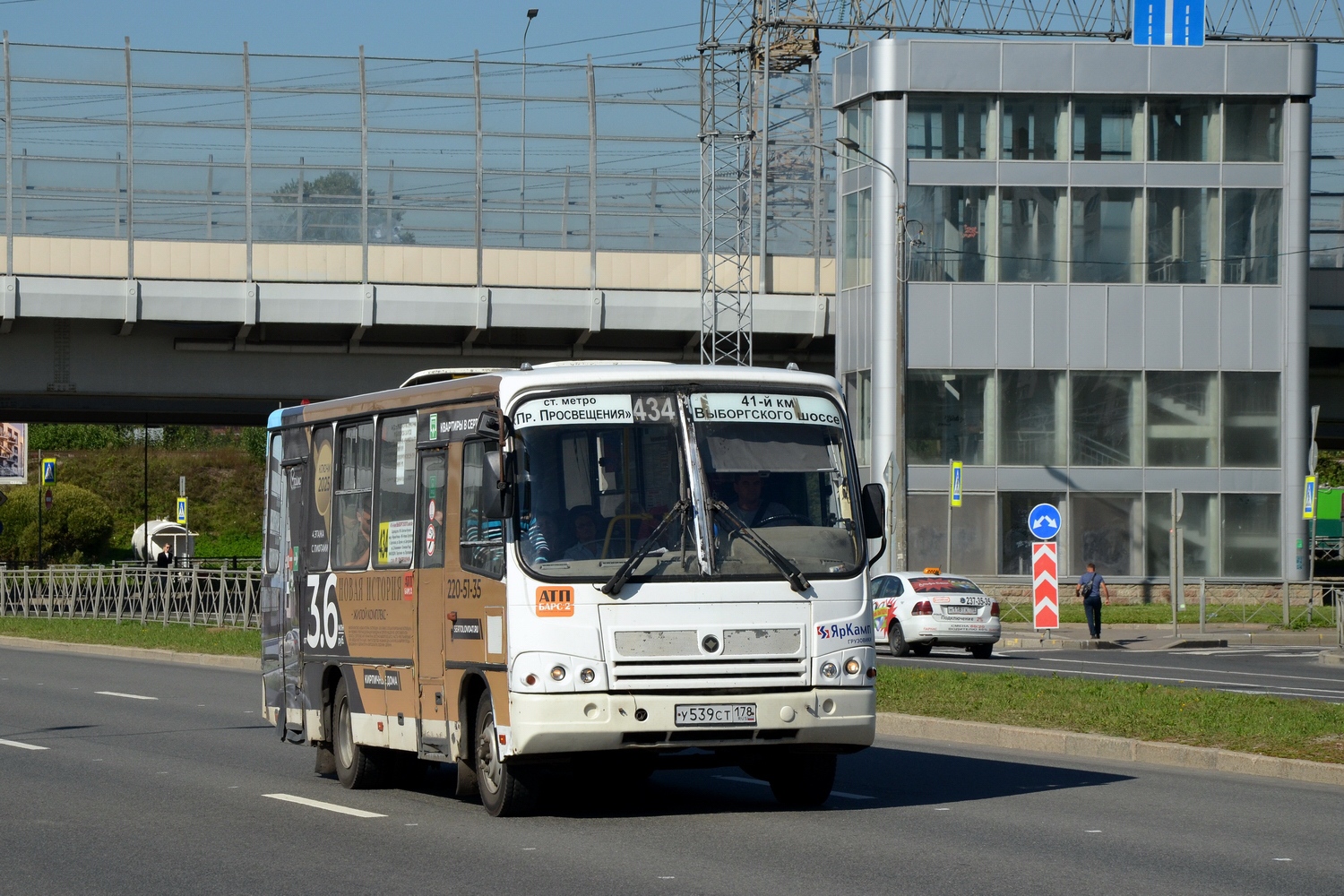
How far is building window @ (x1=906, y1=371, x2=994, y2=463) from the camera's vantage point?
44.8m

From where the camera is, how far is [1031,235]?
44.7m

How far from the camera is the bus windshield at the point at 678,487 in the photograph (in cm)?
1110

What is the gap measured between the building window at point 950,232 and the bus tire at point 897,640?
14.9 meters

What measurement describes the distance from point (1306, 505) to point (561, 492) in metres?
30.4

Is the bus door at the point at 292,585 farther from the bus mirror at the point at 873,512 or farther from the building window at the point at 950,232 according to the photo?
the building window at the point at 950,232

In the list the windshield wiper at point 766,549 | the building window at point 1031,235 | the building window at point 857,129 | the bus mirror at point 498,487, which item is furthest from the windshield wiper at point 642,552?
the building window at point 1031,235

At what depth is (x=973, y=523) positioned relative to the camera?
147 feet

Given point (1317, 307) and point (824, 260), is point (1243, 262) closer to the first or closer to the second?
point (1317, 307)

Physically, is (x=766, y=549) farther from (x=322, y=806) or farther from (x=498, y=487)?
(x=322, y=806)

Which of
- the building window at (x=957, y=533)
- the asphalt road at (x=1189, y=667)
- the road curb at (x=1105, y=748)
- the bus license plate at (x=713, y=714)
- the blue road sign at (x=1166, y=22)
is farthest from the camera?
the building window at (x=957, y=533)

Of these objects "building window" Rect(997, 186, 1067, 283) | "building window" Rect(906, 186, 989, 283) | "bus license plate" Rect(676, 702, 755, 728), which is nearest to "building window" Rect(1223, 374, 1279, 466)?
"building window" Rect(997, 186, 1067, 283)

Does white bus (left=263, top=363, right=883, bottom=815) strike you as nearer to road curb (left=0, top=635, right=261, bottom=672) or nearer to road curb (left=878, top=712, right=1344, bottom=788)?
road curb (left=878, top=712, right=1344, bottom=788)

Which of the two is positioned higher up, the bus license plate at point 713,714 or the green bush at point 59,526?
the bus license plate at point 713,714

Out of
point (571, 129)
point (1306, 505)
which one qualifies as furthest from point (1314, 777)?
point (571, 129)
